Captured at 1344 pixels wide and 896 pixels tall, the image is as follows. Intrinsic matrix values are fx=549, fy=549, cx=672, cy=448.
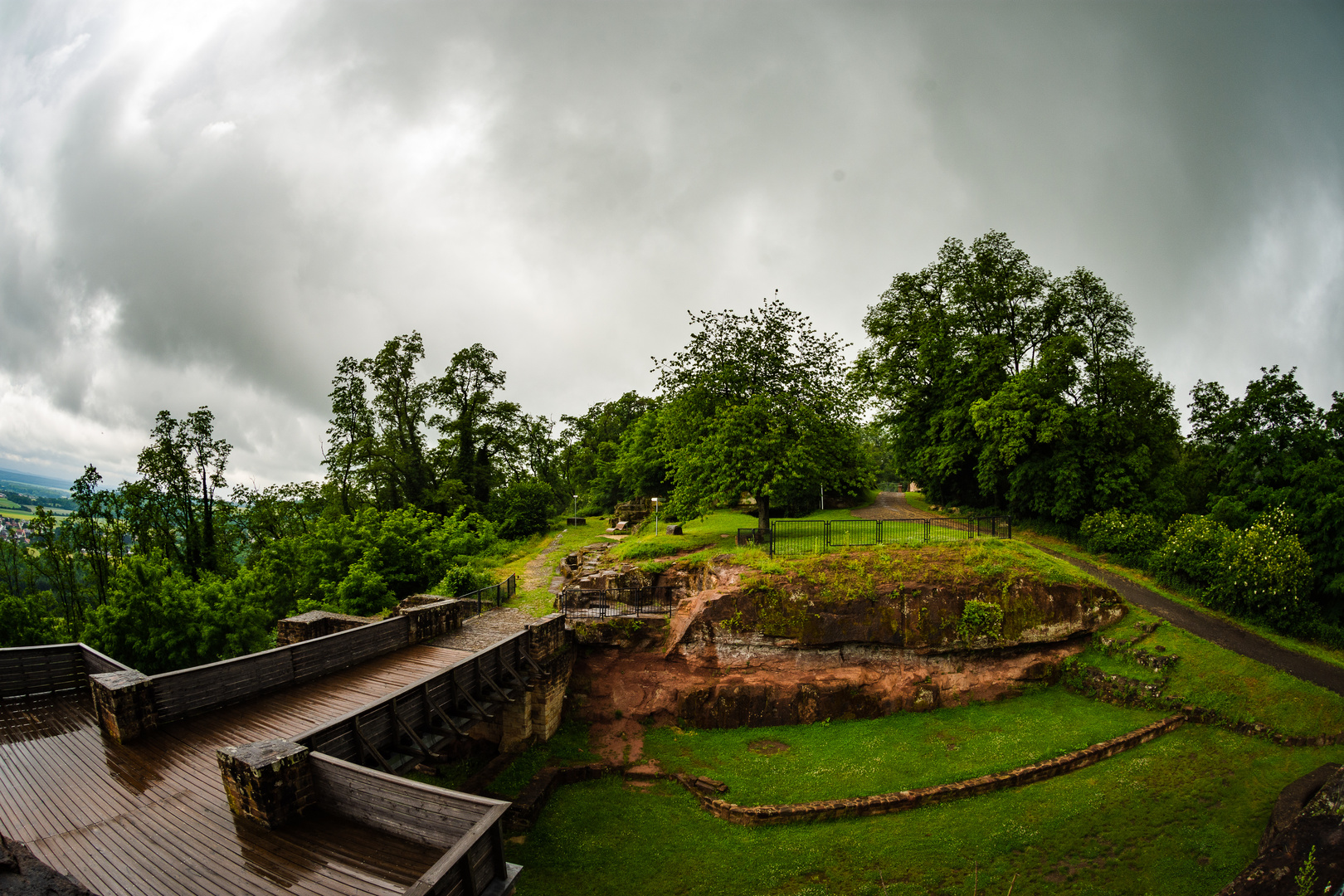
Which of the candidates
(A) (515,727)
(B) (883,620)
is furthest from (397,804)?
(B) (883,620)

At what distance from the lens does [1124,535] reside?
21.7m

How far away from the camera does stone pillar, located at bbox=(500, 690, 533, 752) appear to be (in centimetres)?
1354

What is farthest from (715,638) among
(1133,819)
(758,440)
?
(1133,819)

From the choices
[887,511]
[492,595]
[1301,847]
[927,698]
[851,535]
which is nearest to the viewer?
[1301,847]

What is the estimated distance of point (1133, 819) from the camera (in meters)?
10.7

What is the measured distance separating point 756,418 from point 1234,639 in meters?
15.5

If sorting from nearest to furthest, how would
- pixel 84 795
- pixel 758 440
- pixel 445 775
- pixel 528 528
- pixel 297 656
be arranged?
pixel 84 795 → pixel 297 656 → pixel 445 775 → pixel 758 440 → pixel 528 528

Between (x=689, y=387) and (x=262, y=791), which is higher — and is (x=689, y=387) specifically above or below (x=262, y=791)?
above

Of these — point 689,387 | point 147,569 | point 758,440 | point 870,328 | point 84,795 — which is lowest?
point 84,795

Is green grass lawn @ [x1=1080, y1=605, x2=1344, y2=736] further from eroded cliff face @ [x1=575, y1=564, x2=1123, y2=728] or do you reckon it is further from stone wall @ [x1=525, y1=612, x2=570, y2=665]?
stone wall @ [x1=525, y1=612, x2=570, y2=665]

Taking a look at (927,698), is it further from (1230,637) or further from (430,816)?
(430,816)

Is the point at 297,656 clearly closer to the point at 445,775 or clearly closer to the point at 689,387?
the point at 445,775

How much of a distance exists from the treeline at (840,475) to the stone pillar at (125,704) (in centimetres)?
840

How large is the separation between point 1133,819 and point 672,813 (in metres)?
9.08
